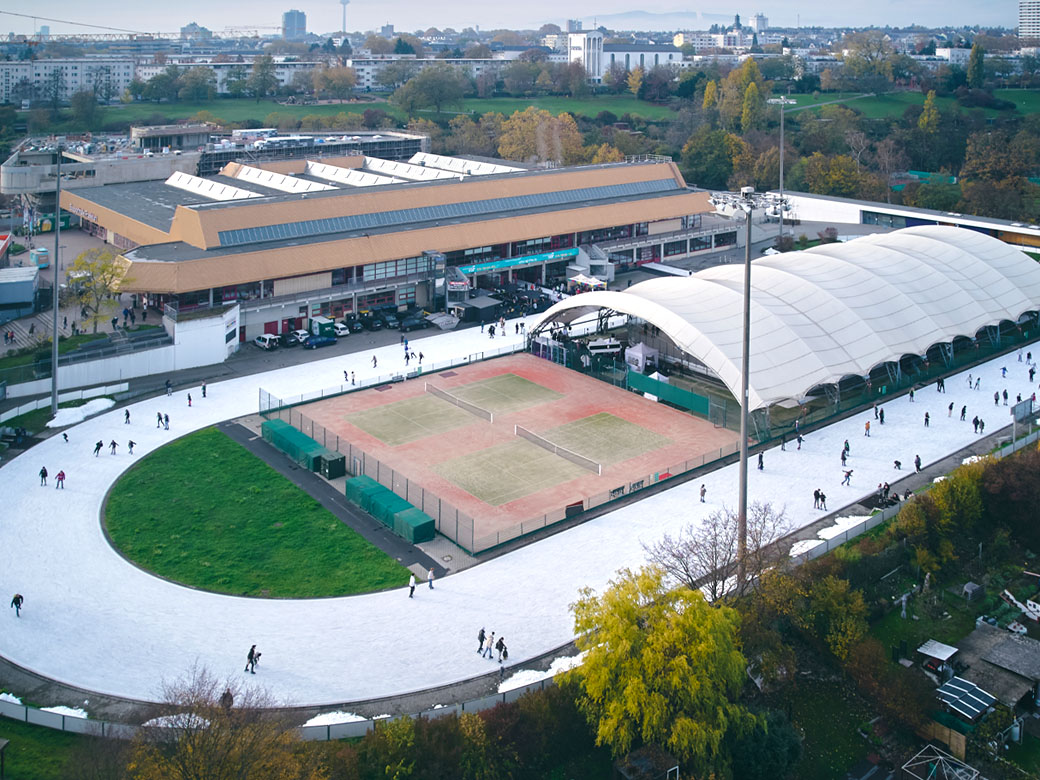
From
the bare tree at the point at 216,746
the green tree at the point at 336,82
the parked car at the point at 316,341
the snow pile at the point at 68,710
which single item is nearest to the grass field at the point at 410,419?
the parked car at the point at 316,341

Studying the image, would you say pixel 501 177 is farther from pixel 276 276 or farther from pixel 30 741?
pixel 30 741

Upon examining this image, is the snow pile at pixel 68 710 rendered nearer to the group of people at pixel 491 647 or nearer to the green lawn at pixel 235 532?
the green lawn at pixel 235 532

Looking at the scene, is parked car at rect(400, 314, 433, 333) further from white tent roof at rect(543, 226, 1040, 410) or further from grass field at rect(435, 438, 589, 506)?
grass field at rect(435, 438, 589, 506)

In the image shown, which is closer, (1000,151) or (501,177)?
(501,177)

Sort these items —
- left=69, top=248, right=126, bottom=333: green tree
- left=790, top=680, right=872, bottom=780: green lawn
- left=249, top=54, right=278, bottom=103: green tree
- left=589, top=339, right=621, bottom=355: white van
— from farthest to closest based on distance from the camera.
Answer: left=249, top=54, right=278, bottom=103: green tree, left=589, top=339, right=621, bottom=355: white van, left=69, top=248, right=126, bottom=333: green tree, left=790, top=680, right=872, bottom=780: green lawn

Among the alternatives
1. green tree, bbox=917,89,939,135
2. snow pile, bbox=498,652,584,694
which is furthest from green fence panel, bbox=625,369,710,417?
green tree, bbox=917,89,939,135

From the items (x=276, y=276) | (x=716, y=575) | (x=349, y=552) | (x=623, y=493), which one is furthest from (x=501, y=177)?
(x=716, y=575)

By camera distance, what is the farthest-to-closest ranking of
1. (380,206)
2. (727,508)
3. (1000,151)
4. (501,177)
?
(1000,151), (501,177), (380,206), (727,508)
